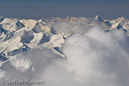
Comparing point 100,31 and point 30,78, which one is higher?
point 100,31

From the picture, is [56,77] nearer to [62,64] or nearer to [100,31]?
[62,64]

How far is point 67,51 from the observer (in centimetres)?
16575

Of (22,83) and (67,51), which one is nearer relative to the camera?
(22,83)

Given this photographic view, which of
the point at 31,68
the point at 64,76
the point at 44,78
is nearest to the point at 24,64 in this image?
the point at 31,68

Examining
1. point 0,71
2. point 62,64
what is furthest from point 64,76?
point 0,71

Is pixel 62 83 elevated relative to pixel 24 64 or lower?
lower

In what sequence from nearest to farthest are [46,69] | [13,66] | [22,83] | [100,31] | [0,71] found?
1. [22,83]
2. [0,71]
3. [13,66]
4. [46,69]
5. [100,31]

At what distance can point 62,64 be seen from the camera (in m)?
190

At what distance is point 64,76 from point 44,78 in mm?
15760

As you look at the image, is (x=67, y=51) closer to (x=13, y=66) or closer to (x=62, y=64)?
(x=62, y=64)

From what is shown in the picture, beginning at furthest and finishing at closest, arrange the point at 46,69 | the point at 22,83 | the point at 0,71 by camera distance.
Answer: the point at 46,69, the point at 0,71, the point at 22,83

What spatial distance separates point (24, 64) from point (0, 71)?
19910mm

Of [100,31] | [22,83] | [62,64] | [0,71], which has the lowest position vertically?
[22,83]

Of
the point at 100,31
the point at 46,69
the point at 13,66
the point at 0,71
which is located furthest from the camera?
the point at 100,31
